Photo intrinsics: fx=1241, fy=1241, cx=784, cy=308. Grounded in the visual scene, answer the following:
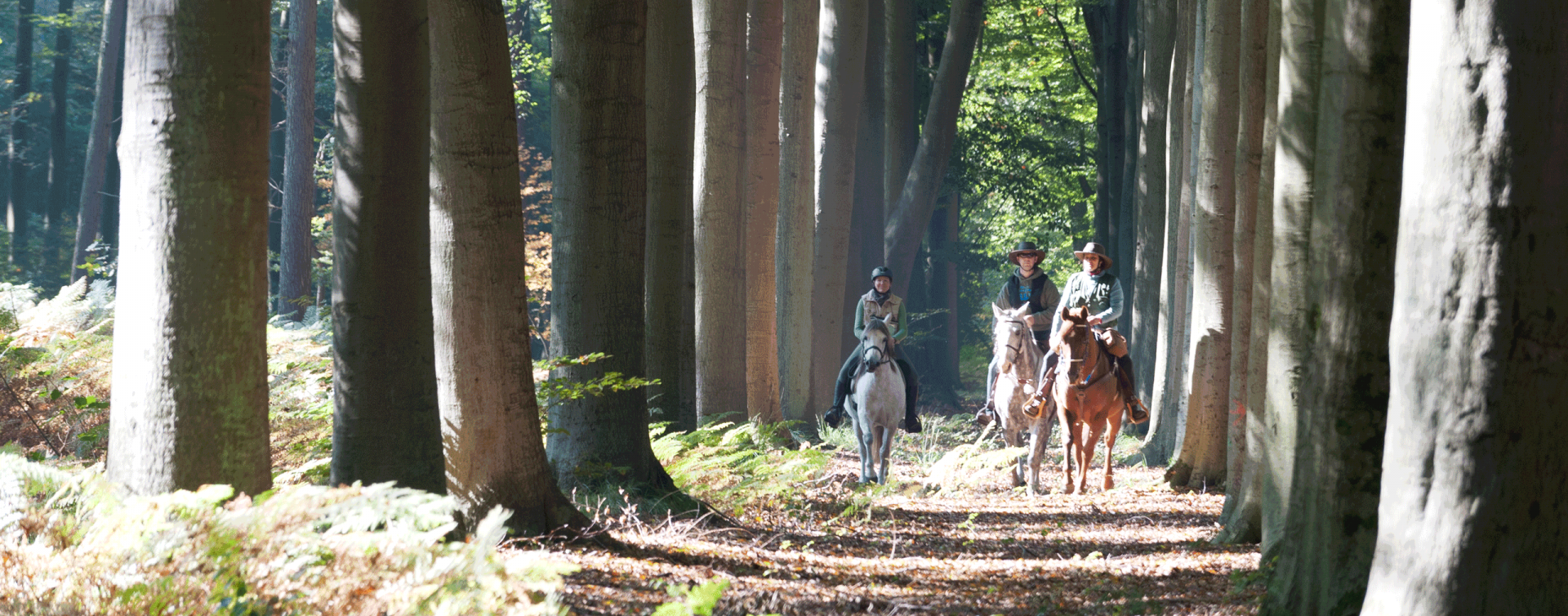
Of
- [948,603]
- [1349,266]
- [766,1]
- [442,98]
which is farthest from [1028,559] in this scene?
[766,1]

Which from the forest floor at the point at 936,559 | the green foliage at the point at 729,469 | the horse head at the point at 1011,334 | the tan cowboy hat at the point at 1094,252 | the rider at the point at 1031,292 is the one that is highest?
the tan cowboy hat at the point at 1094,252

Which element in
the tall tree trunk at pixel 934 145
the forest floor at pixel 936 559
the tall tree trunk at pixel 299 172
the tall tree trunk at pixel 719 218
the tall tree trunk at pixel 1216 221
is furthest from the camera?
the tall tree trunk at pixel 299 172

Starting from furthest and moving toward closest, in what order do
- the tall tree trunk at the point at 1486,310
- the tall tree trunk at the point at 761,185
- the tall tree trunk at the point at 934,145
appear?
the tall tree trunk at the point at 934,145 < the tall tree trunk at the point at 761,185 < the tall tree trunk at the point at 1486,310

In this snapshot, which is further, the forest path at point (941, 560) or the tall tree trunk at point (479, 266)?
the tall tree trunk at point (479, 266)

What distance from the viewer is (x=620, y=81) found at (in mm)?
8945

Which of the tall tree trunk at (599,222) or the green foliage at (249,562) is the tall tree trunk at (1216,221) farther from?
the green foliage at (249,562)

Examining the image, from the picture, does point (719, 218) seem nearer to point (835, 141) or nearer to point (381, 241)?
point (835, 141)

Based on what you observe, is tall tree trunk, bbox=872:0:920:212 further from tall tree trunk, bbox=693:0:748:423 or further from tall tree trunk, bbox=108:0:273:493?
tall tree trunk, bbox=108:0:273:493

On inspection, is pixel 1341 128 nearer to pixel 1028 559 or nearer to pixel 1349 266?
pixel 1349 266

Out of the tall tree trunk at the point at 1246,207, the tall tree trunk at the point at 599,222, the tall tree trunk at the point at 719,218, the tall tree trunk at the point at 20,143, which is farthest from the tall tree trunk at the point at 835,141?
the tall tree trunk at the point at 20,143

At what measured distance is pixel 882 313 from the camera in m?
15.1

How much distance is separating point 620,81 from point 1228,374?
7158mm

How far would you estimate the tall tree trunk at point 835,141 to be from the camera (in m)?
20.4

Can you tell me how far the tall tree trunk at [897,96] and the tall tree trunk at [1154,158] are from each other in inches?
200
